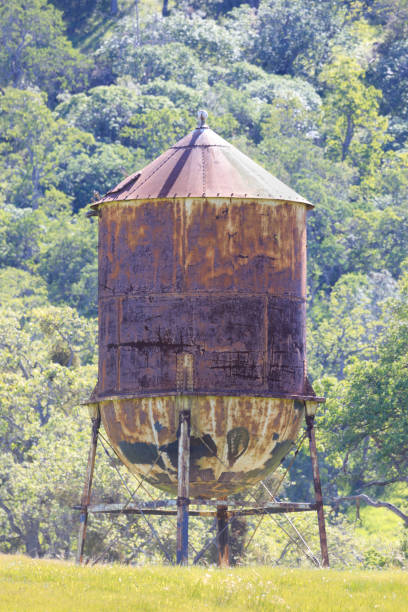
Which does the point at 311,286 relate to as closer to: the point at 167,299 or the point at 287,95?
the point at 287,95

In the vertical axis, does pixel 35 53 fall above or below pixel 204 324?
above

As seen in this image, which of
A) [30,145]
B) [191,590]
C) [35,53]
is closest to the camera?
[191,590]

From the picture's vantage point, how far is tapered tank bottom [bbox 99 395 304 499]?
25219 millimetres

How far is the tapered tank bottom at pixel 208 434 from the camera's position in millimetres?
25219

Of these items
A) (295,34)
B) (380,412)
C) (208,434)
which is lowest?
(208,434)

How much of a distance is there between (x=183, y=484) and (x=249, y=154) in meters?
73.2

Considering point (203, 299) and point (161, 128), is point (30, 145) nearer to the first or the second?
point (161, 128)

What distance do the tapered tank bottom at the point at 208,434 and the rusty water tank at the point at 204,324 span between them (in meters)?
0.02

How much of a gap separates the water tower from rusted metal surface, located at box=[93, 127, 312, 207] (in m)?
0.04

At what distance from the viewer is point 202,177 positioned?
26.0m

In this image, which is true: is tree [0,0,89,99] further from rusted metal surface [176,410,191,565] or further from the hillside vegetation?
rusted metal surface [176,410,191,565]

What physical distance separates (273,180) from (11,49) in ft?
334

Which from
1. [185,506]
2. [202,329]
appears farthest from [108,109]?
[185,506]

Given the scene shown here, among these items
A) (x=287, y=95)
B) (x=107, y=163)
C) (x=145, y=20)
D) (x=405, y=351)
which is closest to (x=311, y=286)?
(x=107, y=163)
